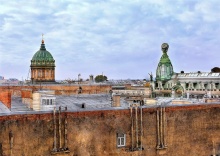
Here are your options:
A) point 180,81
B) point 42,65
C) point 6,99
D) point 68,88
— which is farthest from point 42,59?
point 6,99

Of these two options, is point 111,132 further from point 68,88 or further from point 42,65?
point 42,65

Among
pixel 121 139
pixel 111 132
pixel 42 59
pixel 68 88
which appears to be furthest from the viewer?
pixel 68 88

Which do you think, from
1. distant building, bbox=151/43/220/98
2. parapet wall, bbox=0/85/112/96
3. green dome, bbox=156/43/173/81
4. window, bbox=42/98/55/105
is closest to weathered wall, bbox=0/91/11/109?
window, bbox=42/98/55/105

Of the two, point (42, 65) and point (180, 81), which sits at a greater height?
point (42, 65)

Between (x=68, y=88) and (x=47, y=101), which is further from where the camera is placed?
(x=68, y=88)

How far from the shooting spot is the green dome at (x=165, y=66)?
60.3 meters

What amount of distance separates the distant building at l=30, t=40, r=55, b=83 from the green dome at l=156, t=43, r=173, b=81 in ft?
72.4

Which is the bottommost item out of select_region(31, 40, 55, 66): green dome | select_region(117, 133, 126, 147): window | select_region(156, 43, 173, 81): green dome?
select_region(117, 133, 126, 147): window

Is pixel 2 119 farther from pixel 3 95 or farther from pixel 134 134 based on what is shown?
pixel 134 134

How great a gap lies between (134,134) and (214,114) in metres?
9.37

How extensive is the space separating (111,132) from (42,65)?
43.7m

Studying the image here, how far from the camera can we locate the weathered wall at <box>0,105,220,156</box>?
25.1 meters

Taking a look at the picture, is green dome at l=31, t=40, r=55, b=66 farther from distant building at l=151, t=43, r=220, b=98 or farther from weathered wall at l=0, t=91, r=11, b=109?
weathered wall at l=0, t=91, r=11, b=109

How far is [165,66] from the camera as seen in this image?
60.7 metres
